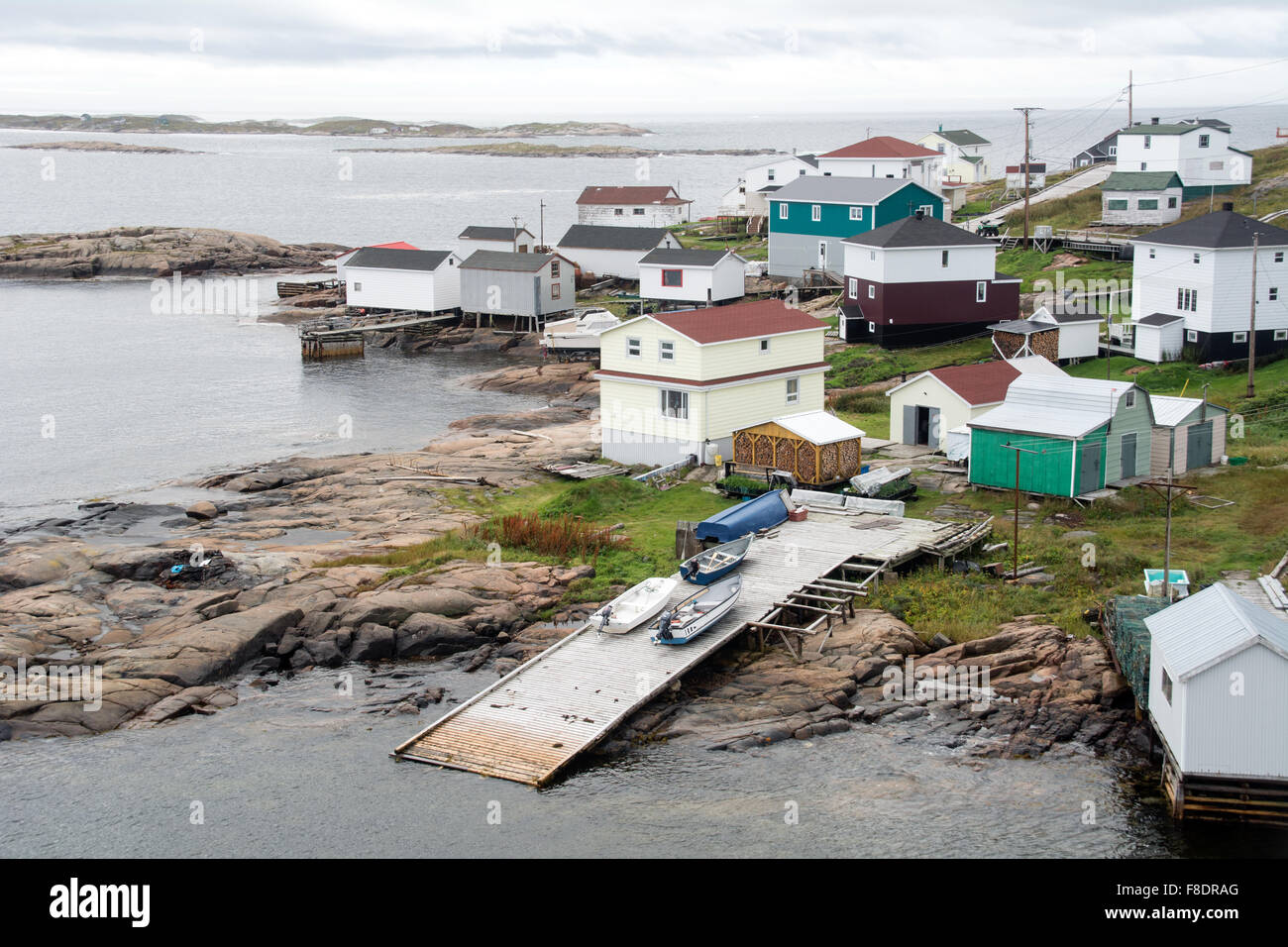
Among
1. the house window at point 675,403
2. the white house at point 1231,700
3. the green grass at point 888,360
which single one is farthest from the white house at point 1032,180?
the white house at point 1231,700

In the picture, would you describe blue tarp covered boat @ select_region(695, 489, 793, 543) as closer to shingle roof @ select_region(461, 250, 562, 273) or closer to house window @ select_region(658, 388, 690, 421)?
house window @ select_region(658, 388, 690, 421)

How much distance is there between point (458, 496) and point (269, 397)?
25.7 m

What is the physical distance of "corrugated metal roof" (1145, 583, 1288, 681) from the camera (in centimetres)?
2288

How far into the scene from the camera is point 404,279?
277ft

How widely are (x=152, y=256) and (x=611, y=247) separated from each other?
46.1 m

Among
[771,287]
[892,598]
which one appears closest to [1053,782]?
[892,598]

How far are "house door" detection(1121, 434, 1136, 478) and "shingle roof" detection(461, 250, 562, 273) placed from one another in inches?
1852

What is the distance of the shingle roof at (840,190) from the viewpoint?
7619 centimetres

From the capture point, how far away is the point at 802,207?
80.8m

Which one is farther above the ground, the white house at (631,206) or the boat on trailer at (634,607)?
the white house at (631,206)

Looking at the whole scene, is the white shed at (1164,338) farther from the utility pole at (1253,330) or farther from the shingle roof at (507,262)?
the shingle roof at (507,262)

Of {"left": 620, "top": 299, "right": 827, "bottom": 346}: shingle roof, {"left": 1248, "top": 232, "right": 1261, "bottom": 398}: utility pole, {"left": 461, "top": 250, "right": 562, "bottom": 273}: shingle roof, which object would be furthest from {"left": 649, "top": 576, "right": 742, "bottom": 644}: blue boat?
{"left": 461, "top": 250, "right": 562, "bottom": 273}: shingle roof

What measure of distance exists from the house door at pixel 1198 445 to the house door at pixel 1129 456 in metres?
2.40
